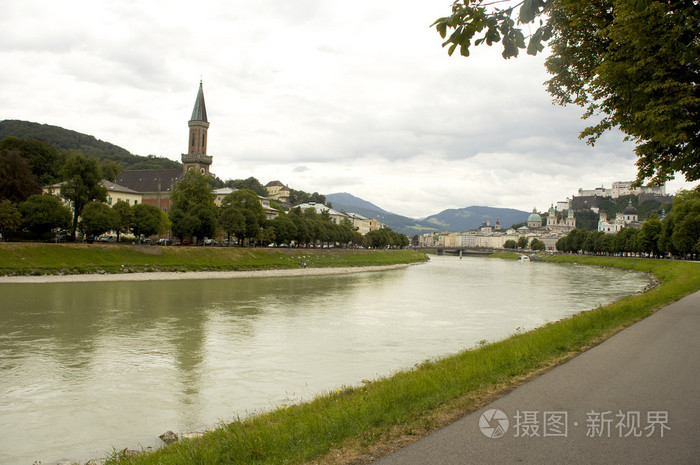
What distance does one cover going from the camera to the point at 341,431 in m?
6.25

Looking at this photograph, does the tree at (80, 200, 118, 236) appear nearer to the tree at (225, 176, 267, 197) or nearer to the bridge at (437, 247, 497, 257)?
the tree at (225, 176, 267, 197)

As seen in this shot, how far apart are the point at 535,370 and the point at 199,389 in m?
7.69

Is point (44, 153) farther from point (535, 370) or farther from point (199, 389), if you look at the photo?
point (535, 370)

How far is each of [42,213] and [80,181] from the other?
23.2 feet

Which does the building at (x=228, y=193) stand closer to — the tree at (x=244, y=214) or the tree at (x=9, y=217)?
the tree at (x=244, y=214)

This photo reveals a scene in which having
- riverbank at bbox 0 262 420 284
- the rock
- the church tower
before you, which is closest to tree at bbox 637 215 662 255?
riverbank at bbox 0 262 420 284

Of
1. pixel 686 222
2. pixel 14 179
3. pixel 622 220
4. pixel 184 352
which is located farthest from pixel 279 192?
pixel 184 352

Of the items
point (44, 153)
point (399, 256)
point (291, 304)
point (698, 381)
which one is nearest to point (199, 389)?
point (698, 381)

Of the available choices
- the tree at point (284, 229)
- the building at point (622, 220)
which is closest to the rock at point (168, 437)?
the tree at point (284, 229)

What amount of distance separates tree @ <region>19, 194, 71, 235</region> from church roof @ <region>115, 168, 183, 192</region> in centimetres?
4197

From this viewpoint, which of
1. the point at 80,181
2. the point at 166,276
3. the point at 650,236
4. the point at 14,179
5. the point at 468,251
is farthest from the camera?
the point at 468,251

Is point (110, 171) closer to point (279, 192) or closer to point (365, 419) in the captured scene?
point (279, 192)

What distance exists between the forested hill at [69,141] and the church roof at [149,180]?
121 feet

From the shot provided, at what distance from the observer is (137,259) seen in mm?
51531
